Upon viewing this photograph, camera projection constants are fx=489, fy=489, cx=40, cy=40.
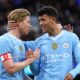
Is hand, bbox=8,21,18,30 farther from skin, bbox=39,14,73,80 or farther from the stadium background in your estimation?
the stadium background

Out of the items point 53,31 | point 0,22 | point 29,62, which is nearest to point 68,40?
point 53,31

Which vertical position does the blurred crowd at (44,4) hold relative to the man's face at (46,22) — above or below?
below

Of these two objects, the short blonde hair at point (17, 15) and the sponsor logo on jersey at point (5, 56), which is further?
the short blonde hair at point (17, 15)

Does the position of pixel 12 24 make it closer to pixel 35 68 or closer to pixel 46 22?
pixel 46 22

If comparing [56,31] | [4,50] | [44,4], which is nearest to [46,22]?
[56,31]

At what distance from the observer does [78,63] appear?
655 cm

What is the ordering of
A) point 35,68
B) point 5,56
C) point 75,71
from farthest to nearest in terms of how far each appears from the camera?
point 35,68, point 75,71, point 5,56

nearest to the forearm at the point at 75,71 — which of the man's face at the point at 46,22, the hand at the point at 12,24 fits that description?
the man's face at the point at 46,22

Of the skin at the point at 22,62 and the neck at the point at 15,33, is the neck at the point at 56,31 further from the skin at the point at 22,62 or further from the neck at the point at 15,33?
the neck at the point at 15,33

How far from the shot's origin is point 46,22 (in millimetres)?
6598

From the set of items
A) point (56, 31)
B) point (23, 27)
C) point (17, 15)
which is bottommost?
point (56, 31)

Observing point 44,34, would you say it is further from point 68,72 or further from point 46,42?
point 68,72

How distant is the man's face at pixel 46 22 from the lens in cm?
659

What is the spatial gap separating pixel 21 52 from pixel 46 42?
406mm
